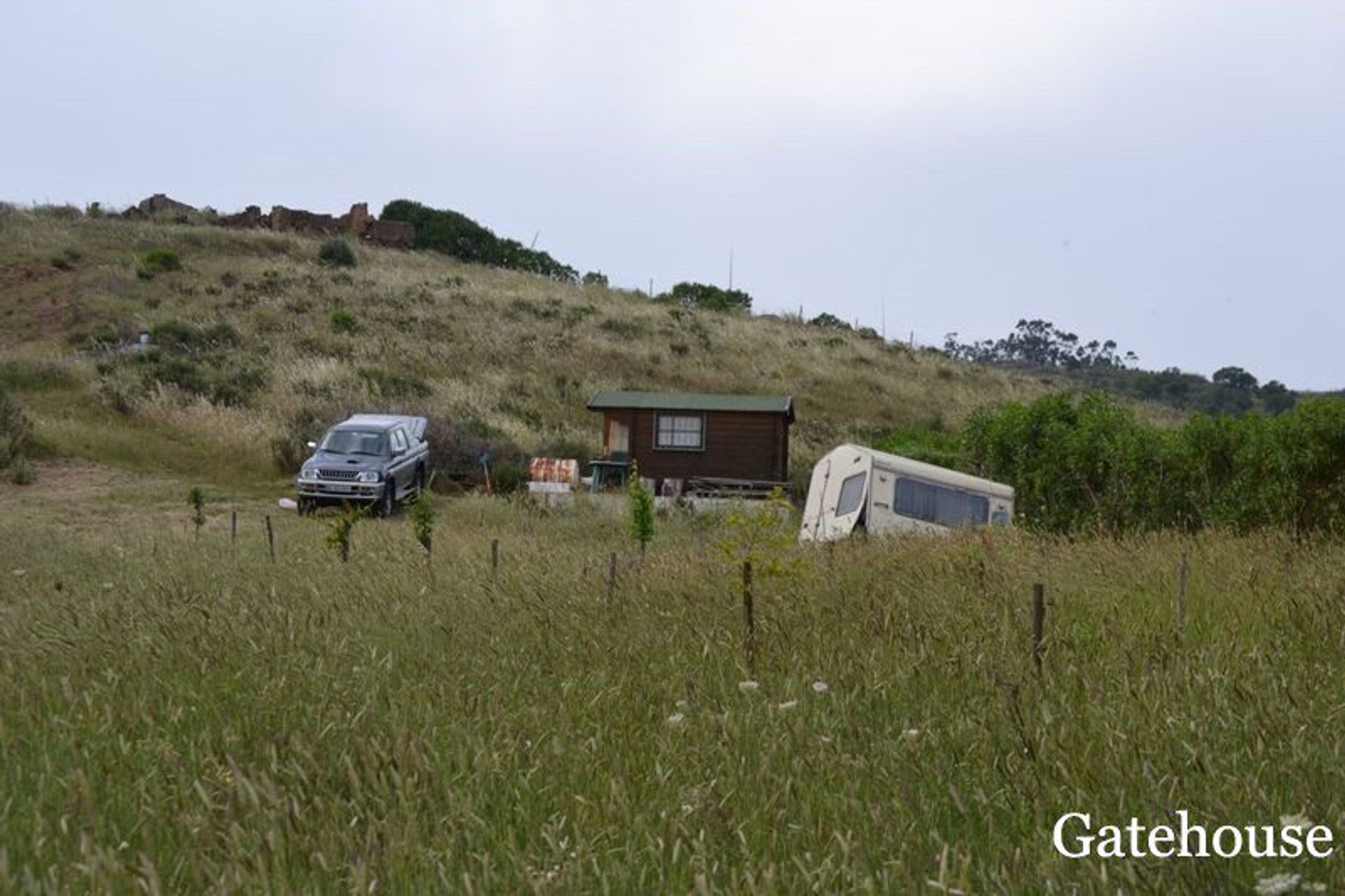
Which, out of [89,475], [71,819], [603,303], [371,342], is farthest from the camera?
[603,303]

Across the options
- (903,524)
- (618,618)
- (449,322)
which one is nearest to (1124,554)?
(618,618)

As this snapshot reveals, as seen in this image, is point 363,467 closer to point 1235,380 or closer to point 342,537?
point 342,537

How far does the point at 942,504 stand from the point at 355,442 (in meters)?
10.7

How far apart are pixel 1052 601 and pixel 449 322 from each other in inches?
1775

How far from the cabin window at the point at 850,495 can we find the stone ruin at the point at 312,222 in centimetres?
5718

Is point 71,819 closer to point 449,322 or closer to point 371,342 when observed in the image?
point 371,342

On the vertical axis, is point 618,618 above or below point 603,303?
below

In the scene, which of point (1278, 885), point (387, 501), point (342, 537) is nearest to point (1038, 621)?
point (1278, 885)

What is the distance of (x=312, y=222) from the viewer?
3041 inches

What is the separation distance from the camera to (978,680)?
4.93 m

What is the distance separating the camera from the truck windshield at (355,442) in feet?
79.8

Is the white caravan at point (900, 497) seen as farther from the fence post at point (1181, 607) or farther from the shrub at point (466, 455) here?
the fence post at point (1181, 607)

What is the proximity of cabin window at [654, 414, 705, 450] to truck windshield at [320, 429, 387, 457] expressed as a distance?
894 cm

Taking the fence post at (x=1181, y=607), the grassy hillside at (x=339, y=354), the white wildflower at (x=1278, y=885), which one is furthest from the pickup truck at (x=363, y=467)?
the white wildflower at (x=1278, y=885)
